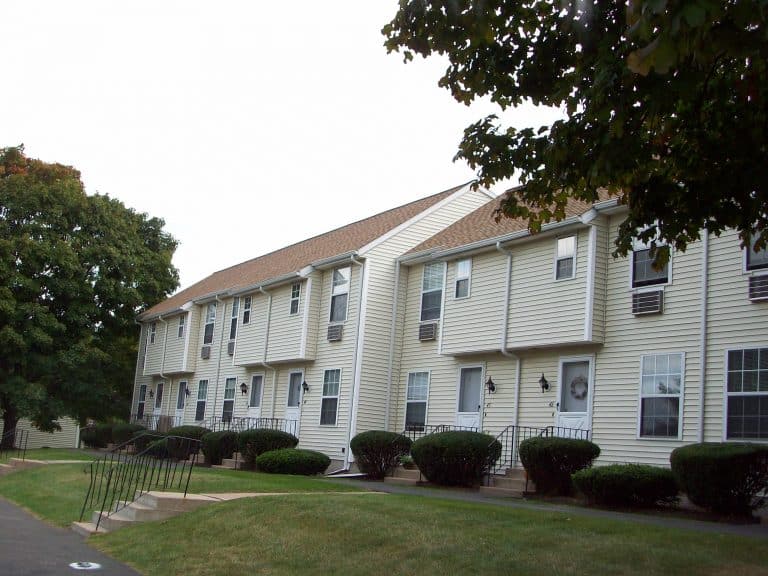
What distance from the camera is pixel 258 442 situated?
2361 centimetres

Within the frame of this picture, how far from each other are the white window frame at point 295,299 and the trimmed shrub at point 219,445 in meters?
4.25

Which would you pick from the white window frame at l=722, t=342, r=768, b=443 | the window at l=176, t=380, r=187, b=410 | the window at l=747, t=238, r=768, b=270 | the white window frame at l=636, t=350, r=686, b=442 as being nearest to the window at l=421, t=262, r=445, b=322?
the white window frame at l=636, t=350, r=686, b=442

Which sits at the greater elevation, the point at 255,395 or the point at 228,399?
the point at 255,395

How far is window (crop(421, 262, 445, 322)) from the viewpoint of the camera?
23.0 meters

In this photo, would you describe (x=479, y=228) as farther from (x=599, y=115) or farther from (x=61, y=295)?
(x=61, y=295)

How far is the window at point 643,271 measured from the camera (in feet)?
54.6

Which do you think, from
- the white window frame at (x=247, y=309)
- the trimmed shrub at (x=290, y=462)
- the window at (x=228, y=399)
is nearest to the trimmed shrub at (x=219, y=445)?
the trimmed shrub at (x=290, y=462)

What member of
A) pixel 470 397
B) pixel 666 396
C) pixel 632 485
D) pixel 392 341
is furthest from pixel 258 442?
pixel 632 485

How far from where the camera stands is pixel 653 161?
9.48m

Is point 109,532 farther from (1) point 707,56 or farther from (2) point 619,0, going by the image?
(1) point 707,56

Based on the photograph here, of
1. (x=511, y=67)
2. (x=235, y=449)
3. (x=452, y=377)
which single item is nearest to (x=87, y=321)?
(x=235, y=449)

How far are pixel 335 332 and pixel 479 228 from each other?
5.37 meters

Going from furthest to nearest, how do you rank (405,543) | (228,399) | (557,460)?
(228,399), (557,460), (405,543)

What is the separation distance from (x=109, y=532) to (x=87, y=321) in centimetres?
2360
